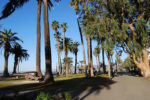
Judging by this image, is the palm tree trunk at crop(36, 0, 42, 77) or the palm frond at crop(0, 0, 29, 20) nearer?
the palm frond at crop(0, 0, 29, 20)

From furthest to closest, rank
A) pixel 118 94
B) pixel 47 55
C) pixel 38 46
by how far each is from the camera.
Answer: pixel 38 46 < pixel 47 55 < pixel 118 94

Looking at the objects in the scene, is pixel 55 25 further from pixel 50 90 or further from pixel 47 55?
pixel 50 90

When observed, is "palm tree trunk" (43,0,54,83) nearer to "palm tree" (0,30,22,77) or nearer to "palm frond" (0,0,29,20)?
"palm frond" (0,0,29,20)

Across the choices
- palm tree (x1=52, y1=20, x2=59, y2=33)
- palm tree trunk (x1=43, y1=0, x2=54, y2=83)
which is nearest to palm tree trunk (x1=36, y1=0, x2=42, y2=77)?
palm tree trunk (x1=43, y1=0, x2=54, y2=83)

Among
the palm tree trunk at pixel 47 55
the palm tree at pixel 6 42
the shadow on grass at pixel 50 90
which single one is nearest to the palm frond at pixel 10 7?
the palm tree trunk at pixel 47 55

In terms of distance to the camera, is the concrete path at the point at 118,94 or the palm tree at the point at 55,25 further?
the palm tree at the point at 55,25

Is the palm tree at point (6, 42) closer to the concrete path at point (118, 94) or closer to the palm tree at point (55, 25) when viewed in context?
the palm tree at point (55, 25)

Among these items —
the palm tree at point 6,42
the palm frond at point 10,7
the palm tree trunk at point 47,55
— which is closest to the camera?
the palm frond at point 10,7

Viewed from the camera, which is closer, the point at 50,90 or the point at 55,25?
the point at 50,90

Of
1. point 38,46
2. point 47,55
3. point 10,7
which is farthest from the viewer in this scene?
point 38,46

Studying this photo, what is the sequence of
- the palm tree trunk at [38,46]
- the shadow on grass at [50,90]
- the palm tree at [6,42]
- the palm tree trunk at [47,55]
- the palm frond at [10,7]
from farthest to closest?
the palm tree at [6,42] < the palm tree trunk at [38,46] < the palm tree trunk at [47,55] < the palm frond at [10,7] < the shadow on grass at [50,90]

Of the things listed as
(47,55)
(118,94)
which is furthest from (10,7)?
(118,94)

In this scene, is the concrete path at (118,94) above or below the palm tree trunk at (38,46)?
below

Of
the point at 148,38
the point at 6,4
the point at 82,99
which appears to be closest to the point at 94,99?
the point at 82,99
